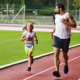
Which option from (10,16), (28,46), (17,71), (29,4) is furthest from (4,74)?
(29,4)

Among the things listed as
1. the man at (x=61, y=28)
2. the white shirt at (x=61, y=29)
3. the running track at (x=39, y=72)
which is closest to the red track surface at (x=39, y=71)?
the running track at (x=39, y=72)

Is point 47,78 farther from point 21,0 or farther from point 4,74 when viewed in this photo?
point 21,0

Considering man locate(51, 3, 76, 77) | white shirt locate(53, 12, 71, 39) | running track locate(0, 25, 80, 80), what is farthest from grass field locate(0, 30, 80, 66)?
white shirt locate(53, 12, 71, 39)

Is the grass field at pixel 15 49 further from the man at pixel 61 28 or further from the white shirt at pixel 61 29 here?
the white shirt at pixel 61 29

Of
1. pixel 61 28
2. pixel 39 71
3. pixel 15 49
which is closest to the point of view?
pixel 61 28

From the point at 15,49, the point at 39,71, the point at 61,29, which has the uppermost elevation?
the point at 61,29

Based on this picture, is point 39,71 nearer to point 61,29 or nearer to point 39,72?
point 39,72

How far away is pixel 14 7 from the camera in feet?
162

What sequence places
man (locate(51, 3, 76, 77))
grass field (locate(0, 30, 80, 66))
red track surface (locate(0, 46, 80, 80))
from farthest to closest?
grass field (locate(0, 30, 80, 66)) < red track surface (locate(0, 46, 80, 80)) < man (locate(51, 3, 76, 77))

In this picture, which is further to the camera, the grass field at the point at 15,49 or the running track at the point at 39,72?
the grass field at the point at 15,49

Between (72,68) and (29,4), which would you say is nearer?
(72,68)

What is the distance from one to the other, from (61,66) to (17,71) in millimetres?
1673

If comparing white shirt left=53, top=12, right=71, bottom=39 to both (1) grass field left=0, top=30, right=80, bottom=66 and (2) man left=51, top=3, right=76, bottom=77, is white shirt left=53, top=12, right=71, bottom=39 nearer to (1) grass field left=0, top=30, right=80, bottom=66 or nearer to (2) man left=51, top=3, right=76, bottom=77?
(2) man left=51, top=3, right=76, bottom=77

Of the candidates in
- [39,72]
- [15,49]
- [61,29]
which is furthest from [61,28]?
[15,49]
